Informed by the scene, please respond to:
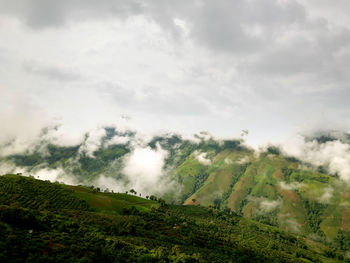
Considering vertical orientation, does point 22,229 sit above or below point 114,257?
above

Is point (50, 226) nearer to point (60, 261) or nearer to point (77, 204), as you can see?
point (60, 261)

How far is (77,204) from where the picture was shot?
7795 inches

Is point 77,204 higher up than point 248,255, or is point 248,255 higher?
point 77,204

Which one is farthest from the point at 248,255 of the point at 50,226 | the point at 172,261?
the point at 50,226

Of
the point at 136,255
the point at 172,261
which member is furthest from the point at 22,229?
the point at 172,261

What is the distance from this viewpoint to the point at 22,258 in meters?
62.8

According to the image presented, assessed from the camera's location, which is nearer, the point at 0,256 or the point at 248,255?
the point at 0,256

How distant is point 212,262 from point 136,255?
180 ft

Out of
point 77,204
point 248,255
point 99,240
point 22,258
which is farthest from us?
point 77,204

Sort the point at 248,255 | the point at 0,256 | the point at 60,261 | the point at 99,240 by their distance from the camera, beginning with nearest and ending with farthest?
the point at 0,256 → the point at 60,261 → the point at 99,240 → the point at 248,255

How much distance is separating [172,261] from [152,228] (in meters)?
82.3

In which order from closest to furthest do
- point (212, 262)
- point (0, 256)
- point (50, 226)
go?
point (0, 256) < point (50, 226) < point (212, 262)

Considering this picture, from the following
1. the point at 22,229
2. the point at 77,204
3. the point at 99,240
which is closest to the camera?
the point at 22,229

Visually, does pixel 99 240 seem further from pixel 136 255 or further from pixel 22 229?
pixel 22 229
